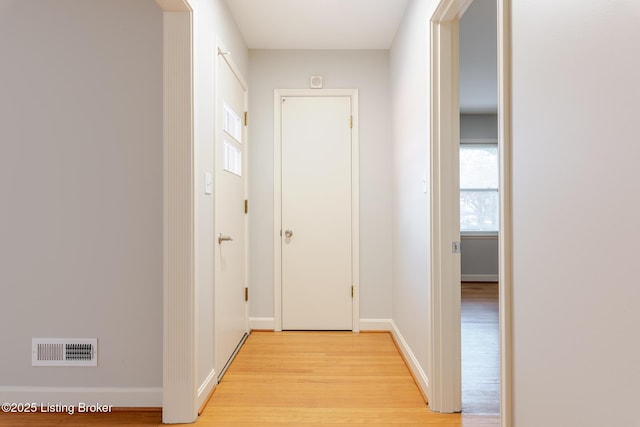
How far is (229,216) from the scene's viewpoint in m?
2.84

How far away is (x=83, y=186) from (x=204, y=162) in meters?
0.66

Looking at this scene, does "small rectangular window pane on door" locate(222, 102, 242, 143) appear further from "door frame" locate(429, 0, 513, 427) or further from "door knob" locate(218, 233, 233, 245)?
"door frame" locate(429, 0, 513, 427)

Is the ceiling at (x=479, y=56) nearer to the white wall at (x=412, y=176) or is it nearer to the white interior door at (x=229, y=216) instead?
the white wall at (x=412, y=176)

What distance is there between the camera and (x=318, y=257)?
3.58 m

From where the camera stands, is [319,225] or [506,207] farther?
[319,225]

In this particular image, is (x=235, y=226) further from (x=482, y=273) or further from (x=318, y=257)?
(x=482, y=273)

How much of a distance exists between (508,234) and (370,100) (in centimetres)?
258

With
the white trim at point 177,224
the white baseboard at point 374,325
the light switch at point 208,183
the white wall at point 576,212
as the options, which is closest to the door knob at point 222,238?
the light switch at point 208,183

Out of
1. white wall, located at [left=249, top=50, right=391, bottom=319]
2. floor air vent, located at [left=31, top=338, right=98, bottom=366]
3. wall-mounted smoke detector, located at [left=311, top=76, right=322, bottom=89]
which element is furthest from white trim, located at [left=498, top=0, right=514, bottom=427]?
wall-mounted smoke detector, located at [left=311, top=76, right=322, bottom=89]

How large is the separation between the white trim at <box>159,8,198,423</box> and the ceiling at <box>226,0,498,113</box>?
3.53 ft

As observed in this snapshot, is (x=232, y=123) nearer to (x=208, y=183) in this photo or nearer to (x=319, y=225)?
(x=208, y=183)

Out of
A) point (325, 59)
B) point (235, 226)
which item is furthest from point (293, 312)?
point (325, 59)

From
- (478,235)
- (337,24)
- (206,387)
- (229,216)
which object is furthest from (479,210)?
(206,387)

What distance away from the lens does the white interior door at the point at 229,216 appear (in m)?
2.55
